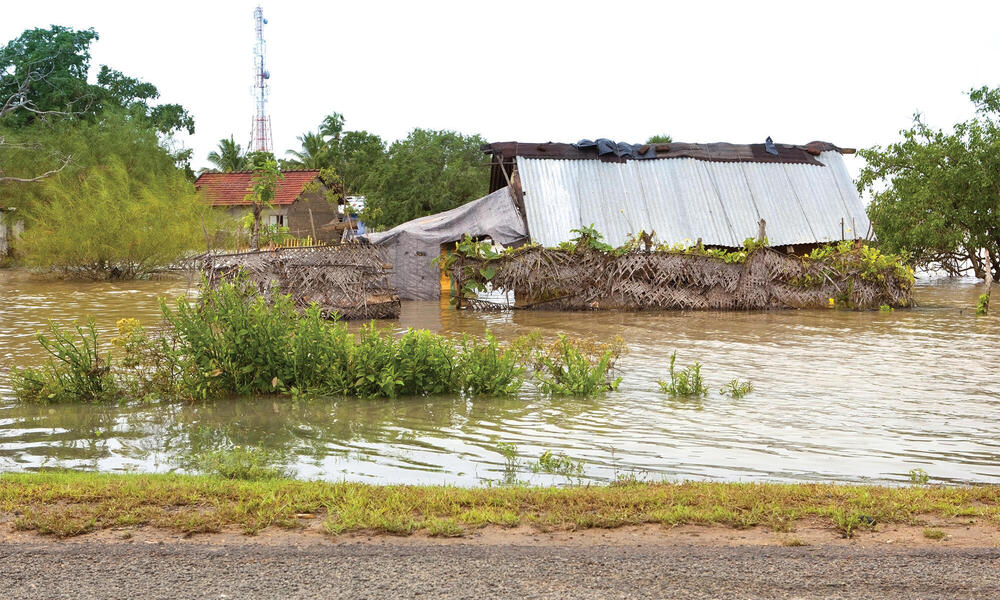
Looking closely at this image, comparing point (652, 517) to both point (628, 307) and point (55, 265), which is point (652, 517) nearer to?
point (628, 307)

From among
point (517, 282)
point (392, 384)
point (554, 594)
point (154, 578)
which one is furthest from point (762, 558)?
point (517, 282)

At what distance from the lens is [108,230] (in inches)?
1099

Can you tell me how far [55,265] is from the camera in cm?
2862

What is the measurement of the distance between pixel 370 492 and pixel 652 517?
164 cm

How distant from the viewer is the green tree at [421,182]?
4369cm

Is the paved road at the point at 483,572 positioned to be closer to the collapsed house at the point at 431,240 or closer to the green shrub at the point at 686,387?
the green shrub at the point at 686,387

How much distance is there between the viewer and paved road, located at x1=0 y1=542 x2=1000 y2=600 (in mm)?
3760

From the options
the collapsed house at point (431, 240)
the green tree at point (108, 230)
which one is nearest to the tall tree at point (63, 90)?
the green tree at point (108, 230)

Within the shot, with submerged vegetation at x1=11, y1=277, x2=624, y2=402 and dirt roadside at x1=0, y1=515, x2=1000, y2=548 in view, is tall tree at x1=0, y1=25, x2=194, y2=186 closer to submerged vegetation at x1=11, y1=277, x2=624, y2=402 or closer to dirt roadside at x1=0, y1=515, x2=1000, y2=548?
submerged vegetation at x1=11, y1=277, x2=624, y2=402

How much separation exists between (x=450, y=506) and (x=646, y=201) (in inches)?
743

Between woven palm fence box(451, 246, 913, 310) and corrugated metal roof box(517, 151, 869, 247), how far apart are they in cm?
248

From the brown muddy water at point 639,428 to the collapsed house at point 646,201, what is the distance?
9533 millimetres

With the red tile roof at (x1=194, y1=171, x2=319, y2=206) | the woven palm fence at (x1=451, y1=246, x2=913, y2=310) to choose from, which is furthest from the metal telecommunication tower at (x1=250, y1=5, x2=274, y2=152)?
the woven palm fence at (x1=451, y1=246, x2=913, y2=310)

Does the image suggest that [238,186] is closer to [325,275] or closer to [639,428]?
[325,275]
